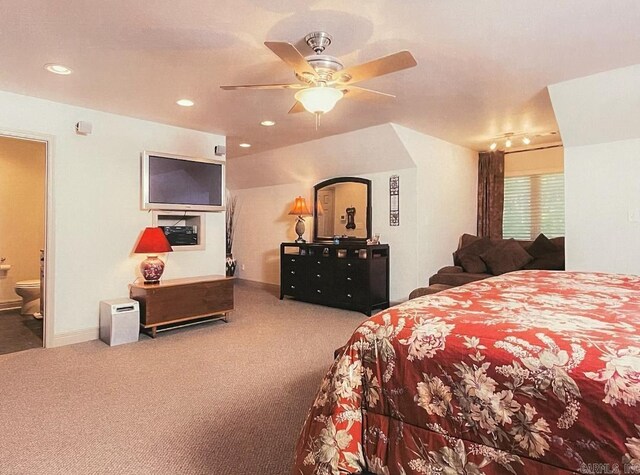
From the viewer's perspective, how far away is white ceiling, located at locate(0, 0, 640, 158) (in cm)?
216

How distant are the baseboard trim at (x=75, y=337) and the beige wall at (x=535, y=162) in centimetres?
594

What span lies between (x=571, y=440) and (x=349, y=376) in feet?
2.28

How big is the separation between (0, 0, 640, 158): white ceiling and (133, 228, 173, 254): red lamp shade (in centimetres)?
126

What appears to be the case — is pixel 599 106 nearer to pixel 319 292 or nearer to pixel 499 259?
pixel 499 259

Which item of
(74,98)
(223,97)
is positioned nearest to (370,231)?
(223,97)

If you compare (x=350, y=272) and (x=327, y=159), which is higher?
(x=327, y=159)

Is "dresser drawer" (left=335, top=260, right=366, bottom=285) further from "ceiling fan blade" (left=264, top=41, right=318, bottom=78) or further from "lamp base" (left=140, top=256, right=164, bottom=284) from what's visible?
"ceiling fan blade" (left=264, top=41, right=318, bottom=78)

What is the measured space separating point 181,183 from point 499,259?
4.24 meters

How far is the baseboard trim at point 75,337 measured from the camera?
3775 mm

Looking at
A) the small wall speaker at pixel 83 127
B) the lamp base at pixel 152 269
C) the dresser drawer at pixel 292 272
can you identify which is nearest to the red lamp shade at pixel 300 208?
the dresser drawer at pixel 292 272

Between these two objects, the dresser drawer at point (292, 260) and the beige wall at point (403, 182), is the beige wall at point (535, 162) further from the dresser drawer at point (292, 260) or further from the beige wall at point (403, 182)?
the dresser drawer at point (292, 260)

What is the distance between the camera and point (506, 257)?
5.32 meters

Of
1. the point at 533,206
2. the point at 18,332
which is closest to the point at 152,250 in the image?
the point at 18,332

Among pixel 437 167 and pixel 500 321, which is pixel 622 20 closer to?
pixel 500 321
